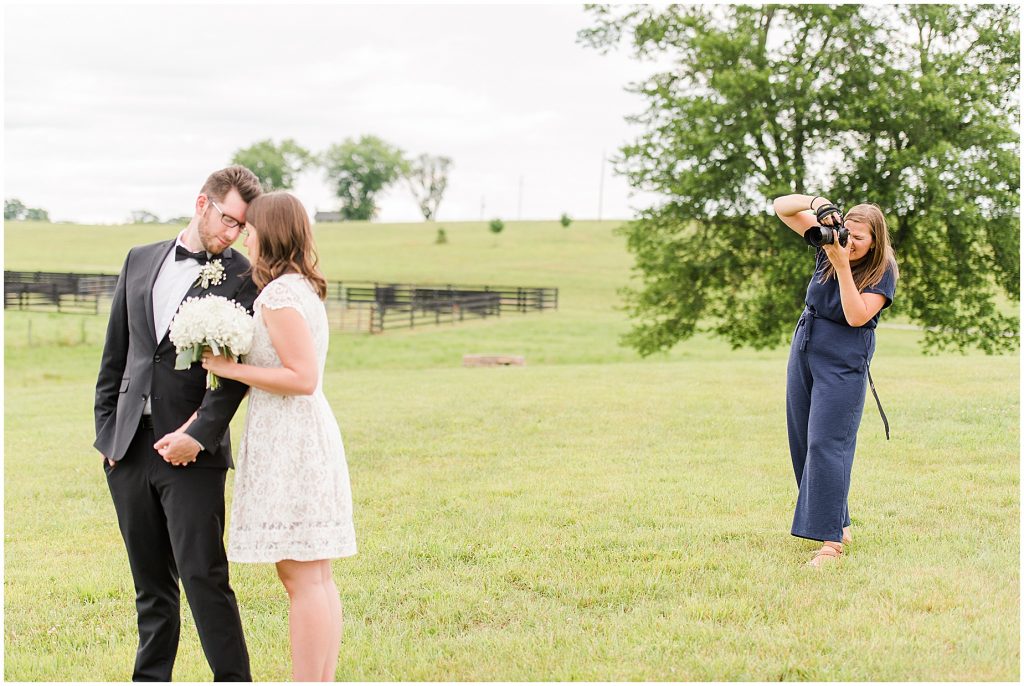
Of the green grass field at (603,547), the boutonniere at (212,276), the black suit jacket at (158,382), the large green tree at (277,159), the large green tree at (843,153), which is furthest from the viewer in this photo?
the large green tree at (277,159)

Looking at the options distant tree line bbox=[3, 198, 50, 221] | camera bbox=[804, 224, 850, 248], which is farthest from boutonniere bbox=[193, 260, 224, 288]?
distant tree line bbox=[3, 198, 50, 221]

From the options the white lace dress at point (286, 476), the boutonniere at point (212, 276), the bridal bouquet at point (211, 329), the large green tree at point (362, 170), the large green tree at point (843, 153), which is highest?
the large green tree at point (362, 170)

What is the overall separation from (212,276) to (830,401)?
3.97m

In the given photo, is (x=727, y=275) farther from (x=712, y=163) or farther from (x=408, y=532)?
(x=408, y=532)

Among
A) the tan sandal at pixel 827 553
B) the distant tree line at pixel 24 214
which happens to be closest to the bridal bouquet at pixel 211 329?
the tan sandal at pixel 827 553

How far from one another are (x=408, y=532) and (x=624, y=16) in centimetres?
1768

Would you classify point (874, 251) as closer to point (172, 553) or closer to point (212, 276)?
point (212, 276)

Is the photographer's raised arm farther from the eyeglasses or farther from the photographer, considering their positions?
the eyeglasses

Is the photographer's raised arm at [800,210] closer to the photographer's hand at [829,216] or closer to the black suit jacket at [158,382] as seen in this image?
the photographer's hand at [829,216]

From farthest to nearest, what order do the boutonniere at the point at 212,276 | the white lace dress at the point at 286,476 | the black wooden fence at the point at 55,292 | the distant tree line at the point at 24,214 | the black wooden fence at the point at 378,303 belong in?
the distant tree line at the point at 24,214 → the black wooden fence at the point at 55,292 → the black wooden fence at the point at 378,303 → the boutonniere at the point at 212,276 → the white lace dress at the point at 286,476

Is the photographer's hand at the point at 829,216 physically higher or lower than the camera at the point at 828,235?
higher

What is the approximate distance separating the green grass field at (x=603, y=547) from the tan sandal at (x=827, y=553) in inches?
3.2

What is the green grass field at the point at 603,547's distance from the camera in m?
4.62

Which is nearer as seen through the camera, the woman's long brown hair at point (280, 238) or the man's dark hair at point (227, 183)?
A: the woman's long brown hair at point (280, 238)
